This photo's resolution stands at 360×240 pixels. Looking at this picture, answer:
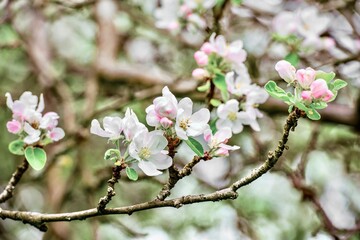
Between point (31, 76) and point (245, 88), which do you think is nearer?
point (245, 88)

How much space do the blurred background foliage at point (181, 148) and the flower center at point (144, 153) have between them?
104 centimetres

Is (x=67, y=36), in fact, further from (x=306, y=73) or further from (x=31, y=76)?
(x=306, y=73)

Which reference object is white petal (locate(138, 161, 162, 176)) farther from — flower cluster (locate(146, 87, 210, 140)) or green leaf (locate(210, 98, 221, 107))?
green leaf (locate(210, 98, 221, 107))

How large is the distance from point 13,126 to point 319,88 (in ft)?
2.12

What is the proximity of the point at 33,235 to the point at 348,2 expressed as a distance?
1.97 meters

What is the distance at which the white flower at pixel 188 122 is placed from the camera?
1096 mm

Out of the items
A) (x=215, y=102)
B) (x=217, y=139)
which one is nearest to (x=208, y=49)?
(x=215, y=102)

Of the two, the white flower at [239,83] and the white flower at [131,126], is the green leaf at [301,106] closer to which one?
the white flower at [131,126]

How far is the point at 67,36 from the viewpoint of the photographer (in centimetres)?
Answer: 455

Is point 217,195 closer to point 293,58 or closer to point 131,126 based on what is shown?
point 131,126

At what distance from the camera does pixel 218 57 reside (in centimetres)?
150

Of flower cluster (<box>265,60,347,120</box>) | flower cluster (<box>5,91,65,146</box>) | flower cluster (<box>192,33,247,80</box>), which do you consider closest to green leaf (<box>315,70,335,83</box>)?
flower cluster (<box>265,60,347,120</box>)

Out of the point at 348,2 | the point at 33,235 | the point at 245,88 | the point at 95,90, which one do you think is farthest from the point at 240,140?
the point at 245,88

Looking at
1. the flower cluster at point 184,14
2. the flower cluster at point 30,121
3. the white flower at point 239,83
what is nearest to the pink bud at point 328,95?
the white flower at point 239,83
